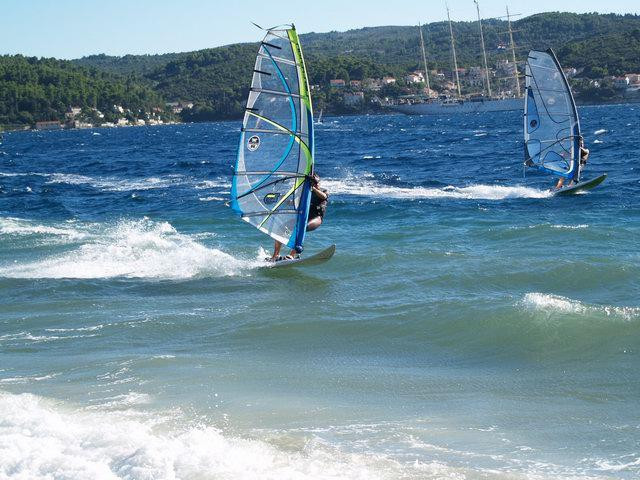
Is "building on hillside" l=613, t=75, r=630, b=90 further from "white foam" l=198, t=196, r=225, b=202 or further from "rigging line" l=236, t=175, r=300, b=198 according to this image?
"rigging line" l=236, t=175, r=300, b=198

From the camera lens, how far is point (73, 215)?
2447 centimetres

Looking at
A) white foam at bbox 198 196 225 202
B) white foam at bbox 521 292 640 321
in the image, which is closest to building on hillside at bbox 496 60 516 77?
white foam at bbox 198 196 225 202

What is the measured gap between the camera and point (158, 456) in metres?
7.15

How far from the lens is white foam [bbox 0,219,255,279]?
15619 millimetres

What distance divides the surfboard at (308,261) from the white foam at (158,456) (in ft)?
24.7

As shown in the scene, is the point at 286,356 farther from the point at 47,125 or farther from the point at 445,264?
the point at 47,125

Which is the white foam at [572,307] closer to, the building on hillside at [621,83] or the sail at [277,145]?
the sail at [277,145]

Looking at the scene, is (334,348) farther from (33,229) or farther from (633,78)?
(633,78)

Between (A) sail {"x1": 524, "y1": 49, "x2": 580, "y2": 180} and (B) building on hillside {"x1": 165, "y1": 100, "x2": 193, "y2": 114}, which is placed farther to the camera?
(B) building on hillside {"x1": 165, "y1": 100, "x2": 193, "y2": 114}

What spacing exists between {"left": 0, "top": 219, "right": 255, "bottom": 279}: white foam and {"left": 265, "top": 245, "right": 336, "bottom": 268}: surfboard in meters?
0.60

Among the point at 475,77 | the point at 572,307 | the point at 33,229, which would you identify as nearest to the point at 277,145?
the point at 572,307

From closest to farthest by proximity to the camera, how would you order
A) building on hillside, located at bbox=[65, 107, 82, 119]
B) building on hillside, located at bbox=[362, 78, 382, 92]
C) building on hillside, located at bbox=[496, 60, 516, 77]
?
building on hillside, located at bbox=[65, 107, 82, 119], building on hillside, located at bbox=[496, 60, 516, 77], building on hillside, located at bbox=[362, 78, 382, 92]

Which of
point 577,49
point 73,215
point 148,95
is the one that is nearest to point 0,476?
point 73,215

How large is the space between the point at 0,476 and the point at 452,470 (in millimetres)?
3507
